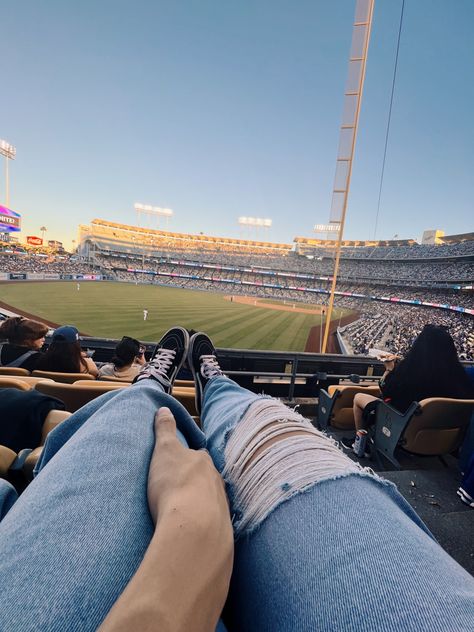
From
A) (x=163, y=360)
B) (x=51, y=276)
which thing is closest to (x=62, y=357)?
(x=163, y=360)

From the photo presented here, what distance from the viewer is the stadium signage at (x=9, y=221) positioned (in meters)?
42.2

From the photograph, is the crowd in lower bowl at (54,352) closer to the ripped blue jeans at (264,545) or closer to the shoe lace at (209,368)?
the shoe lace at (209,368)

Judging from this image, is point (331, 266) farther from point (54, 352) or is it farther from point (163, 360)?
point (163, 360)

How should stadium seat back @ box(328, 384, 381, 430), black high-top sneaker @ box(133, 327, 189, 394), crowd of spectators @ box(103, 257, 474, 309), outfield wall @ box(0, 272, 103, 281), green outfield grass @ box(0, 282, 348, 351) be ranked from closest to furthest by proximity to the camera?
black high-top sneaker @ box(133, 327, 189, 394)
stadium seat back @ box(328, 384, 381, 430)
green outfield grass @ box(0, 282, 348, 351)
outfield wall @ box(0, 272, 103, 281)
crowd of spectators @ box(103, 257, 474, 309)

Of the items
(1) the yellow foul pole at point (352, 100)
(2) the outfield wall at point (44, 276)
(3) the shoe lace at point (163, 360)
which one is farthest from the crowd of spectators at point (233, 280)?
(3) the shoe lace at point (163, 360)

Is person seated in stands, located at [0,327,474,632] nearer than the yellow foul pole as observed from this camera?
Yes

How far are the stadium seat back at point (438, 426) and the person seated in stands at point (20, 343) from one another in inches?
151

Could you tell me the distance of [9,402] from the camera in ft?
4.01

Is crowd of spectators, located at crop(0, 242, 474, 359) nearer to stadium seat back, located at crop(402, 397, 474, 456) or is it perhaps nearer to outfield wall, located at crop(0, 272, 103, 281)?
outfield wall, located at crop(0, 272, 103, 281)

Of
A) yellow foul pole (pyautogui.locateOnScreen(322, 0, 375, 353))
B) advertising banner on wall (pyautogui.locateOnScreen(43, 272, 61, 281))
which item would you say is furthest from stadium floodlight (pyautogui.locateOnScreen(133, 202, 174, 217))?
yellow foul pole (pyautogui.locateOnScreen(322, 0, 375, 353))

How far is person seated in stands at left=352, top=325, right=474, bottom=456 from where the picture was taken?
2566 mm

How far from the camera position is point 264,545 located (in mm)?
610

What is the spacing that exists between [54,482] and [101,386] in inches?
64.9

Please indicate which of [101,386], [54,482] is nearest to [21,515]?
[54,482]
